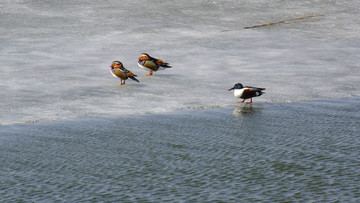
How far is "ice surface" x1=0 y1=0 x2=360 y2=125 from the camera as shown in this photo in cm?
1297

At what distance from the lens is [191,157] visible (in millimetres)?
9133

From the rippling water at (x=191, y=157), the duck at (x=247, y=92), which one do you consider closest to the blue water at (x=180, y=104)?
the rippling water at (x=191, y=157)

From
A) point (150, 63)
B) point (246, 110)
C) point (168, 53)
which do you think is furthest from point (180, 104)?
point (168, 53)

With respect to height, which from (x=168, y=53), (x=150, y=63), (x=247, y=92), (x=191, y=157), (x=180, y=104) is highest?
(x=168, y=53)

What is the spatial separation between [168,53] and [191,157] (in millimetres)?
9164

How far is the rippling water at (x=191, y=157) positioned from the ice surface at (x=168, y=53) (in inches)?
37.3

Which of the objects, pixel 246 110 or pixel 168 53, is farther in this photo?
pixel 168 53

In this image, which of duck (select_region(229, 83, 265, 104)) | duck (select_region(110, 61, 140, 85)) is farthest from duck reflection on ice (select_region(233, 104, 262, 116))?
duck (select_region(110, 61, 140, 85))

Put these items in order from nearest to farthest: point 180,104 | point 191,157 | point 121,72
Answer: point 191,157 → point 180,104 → point 121,72

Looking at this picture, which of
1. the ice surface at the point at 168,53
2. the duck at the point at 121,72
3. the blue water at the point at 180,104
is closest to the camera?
the blue water at the point at 180,104

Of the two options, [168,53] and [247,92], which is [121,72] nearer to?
[247,92]

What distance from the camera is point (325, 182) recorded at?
803 cm

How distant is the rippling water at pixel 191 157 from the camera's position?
7.70 m

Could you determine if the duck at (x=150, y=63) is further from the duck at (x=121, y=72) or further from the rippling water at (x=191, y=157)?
the rippling water at (x=191, y=157)
